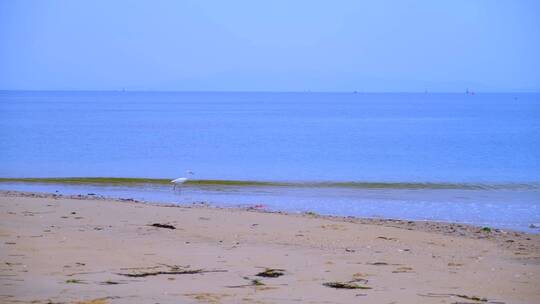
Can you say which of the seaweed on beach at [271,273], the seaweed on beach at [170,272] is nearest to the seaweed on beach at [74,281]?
the seaweed on beach at [170,272]

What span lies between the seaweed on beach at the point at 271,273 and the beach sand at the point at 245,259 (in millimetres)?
81

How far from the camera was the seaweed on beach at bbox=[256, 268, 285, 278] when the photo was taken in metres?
7.54

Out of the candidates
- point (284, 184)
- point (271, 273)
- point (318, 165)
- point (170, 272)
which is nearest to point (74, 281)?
point (170, 272)

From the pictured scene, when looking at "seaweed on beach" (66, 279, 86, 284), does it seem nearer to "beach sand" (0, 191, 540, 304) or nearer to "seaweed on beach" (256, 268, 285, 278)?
"beach sand" (0, 191, 540, 304)

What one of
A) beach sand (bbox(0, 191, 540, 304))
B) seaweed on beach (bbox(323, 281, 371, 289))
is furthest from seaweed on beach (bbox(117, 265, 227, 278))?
seaweed on beach (bbox(323, 281, 371, 289))

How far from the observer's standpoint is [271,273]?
7.65m

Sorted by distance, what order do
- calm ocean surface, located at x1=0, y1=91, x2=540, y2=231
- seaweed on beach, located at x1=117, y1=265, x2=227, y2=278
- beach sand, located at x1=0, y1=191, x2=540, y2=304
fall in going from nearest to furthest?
beach sand, located at x1=0, y1=191, x2=540, y2=304, seaweed on beach, located at x1=117, y1=265, x2=227, y2=278, calm ocean surface, located at x1=0, y1=91, x2=540, y2=231

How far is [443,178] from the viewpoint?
84.0ft

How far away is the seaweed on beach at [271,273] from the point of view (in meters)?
7.54

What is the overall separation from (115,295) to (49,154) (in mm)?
29482

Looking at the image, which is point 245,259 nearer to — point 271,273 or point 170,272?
point 271,273

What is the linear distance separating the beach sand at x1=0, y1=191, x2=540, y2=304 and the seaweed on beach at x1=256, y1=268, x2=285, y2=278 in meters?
0.08

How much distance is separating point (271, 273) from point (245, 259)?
890 millimetres

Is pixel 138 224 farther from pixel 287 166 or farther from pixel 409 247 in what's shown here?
pixel 287 166
